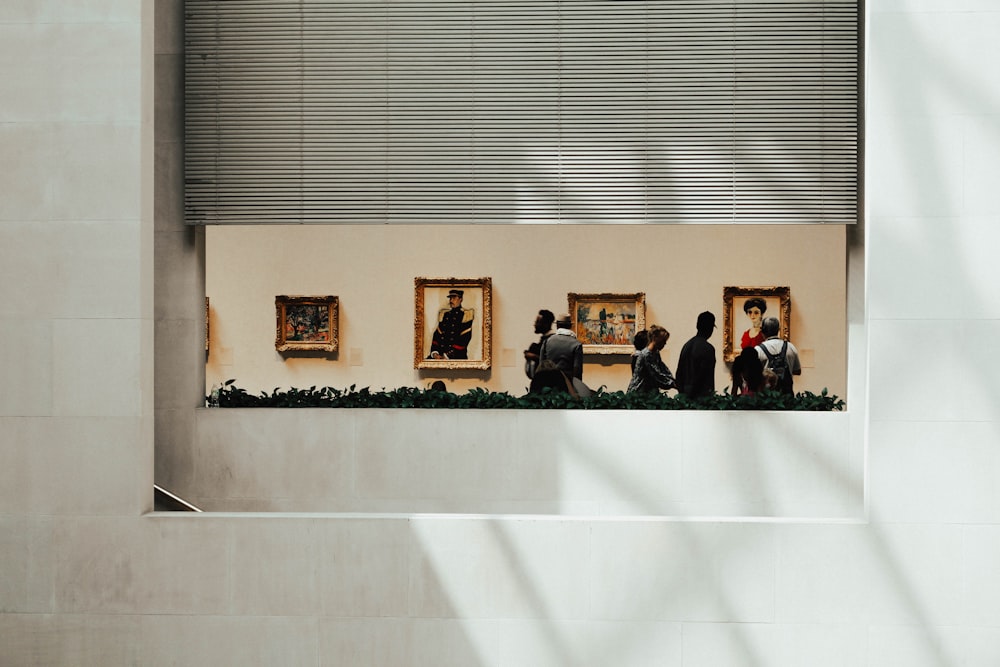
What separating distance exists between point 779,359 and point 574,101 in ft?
12.8

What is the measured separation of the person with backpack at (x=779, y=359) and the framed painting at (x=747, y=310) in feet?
9.03

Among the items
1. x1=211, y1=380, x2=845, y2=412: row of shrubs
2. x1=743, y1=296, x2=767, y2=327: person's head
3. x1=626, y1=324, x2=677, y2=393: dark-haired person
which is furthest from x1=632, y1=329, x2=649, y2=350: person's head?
x1=743, y1=296, x2=767, y2=327: person's head

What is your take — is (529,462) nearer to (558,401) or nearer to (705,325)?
(558,401)

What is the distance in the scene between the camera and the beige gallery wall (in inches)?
590

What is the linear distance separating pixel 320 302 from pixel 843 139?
788cm

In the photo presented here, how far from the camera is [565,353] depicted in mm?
12375

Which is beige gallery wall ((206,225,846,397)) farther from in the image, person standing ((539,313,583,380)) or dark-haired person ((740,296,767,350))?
person standing ((539,313,583,380))

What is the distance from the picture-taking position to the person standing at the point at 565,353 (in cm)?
1228

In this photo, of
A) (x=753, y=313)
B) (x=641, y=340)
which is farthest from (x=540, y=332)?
(x=753, y=313)

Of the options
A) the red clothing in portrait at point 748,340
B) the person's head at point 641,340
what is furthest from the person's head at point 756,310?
the person's head at point 641,340

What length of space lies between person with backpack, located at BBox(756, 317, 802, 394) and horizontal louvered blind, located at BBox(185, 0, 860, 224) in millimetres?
1921

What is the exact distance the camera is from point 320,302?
50.3 feet
